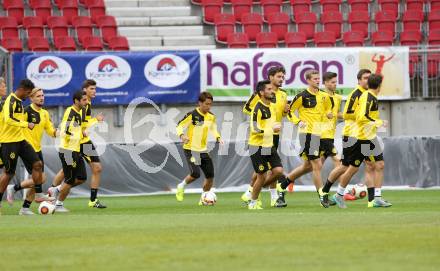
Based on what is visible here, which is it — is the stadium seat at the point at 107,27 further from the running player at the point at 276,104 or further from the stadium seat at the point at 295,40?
the running player at the point at 276,104

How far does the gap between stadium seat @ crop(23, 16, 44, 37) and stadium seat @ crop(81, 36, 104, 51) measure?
127 cm

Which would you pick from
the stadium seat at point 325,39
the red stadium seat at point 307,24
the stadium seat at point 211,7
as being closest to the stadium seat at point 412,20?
the stadium seat at point 325,39

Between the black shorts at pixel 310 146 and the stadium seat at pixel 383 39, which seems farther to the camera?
the stadium seat at pixel 383 39

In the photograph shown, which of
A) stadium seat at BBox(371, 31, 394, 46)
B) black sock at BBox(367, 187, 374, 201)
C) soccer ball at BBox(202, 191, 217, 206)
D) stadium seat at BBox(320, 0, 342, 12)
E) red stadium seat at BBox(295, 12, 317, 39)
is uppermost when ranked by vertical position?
stadium seat at BBox(320, 0, 342, 12)

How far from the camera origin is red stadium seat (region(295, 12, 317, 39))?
29.2 m

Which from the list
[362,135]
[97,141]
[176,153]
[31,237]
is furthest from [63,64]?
[31,237]

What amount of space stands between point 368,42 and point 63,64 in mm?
9145

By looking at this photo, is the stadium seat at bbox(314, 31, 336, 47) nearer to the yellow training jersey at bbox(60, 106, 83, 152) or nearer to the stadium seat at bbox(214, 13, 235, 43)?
the stadium seat at bbox(214, 13, 235, 43)

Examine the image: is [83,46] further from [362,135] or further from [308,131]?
[362,135]

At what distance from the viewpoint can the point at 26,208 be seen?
1719 cm

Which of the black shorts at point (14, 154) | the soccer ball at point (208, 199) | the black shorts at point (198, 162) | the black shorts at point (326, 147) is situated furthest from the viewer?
the black shorts at point (198, 162)

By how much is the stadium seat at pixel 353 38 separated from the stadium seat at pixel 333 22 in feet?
1.78

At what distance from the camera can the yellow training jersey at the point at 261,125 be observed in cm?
1720

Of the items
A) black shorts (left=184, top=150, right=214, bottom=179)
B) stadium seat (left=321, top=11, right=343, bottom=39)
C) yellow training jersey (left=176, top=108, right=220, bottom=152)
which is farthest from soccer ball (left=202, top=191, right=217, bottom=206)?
stadium seat (left=321, top=11, right=343, bottom=39)
